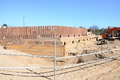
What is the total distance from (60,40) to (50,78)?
12.1 ft

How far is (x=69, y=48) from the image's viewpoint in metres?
9.70

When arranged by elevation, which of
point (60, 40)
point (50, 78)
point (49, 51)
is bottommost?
point (50, 78)

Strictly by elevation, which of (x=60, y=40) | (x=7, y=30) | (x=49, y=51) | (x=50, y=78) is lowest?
(x=50, y=78)

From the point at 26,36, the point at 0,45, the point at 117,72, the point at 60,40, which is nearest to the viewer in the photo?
the point at 117,72

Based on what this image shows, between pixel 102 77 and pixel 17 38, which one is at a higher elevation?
pixel 17 38

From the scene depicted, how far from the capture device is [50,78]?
5.76m

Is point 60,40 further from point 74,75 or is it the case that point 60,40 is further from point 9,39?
point 9,39

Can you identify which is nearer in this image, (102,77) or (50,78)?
(102,77)

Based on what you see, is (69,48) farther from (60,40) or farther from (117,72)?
(117,72)

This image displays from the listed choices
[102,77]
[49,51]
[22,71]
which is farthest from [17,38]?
[102,77]

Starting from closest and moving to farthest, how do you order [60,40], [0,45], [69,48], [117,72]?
1. [117,72]
2. [60,40]
3. [69,48]
4. [0,45]

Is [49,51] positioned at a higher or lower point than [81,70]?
higher

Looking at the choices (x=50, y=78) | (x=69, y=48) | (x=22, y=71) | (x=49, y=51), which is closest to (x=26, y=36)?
(x=49, y=51)

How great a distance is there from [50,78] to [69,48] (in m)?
4.20
